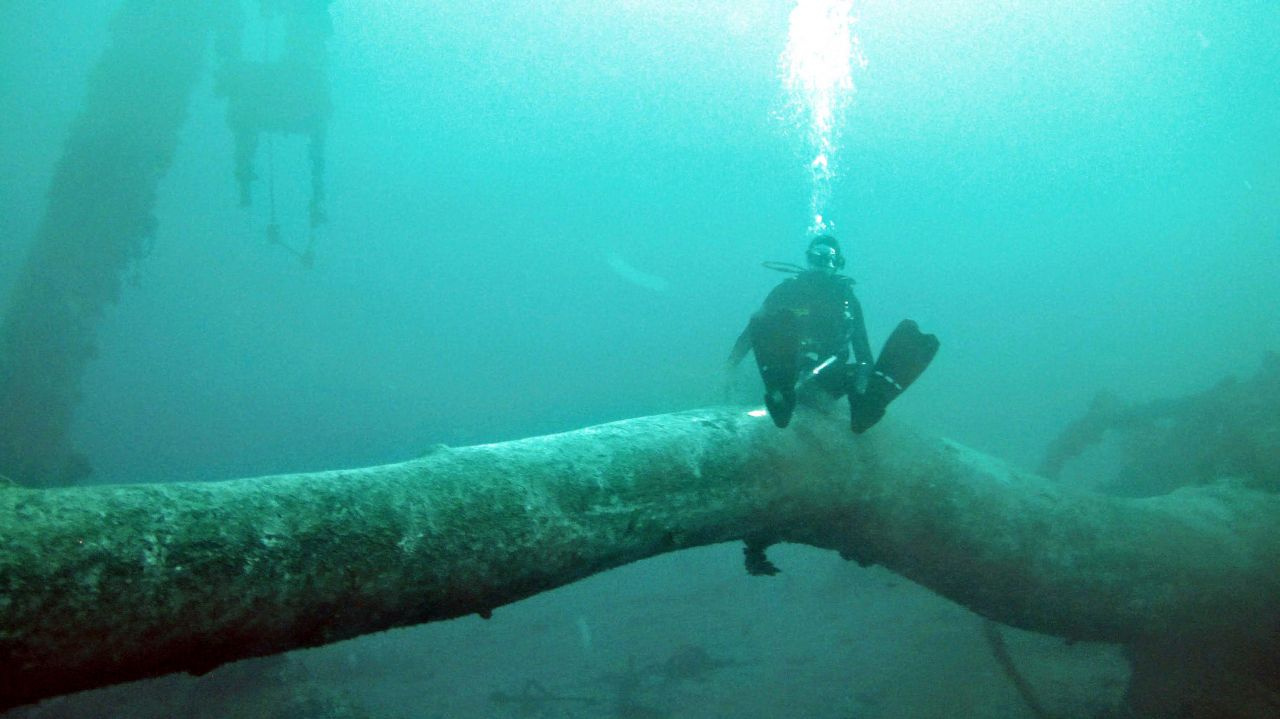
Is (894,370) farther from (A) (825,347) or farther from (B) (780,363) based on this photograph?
(A) (825,347)

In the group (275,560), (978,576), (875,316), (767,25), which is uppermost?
(767,25)

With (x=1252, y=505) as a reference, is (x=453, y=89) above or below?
above

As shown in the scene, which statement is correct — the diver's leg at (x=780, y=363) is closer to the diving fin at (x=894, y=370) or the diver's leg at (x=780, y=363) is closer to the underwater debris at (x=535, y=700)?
the diving fin at (x=894, y=370)

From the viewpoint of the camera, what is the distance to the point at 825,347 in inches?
170

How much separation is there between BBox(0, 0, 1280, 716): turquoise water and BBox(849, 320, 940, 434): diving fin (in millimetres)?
28181

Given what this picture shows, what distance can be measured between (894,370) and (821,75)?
112390 mm

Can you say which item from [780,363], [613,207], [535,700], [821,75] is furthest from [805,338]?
[821,75]

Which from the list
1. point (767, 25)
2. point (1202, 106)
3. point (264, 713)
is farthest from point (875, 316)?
point (264, 713)

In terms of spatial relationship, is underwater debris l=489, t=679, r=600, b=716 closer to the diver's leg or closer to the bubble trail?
the diver's leg

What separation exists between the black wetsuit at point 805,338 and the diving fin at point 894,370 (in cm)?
16

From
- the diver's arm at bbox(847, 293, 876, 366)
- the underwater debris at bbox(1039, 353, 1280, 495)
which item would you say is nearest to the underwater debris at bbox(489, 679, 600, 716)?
the diver's arm at bbox(847, 293, 876, 366)

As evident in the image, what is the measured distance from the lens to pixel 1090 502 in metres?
4.25

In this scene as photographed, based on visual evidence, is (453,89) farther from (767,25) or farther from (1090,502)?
(1090,502)

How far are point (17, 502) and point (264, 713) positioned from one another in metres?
7.40
